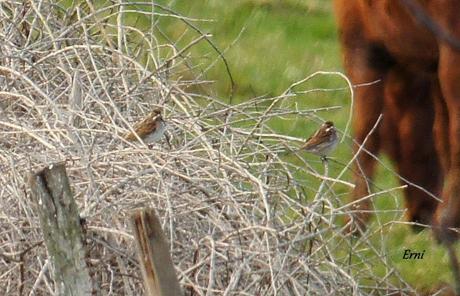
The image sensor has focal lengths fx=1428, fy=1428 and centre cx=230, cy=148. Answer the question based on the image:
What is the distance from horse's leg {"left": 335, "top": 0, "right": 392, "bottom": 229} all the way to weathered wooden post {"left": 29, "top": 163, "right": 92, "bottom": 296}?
2.99m

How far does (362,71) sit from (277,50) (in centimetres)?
364

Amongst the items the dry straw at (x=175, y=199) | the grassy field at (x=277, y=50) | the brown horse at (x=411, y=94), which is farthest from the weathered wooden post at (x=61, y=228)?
the grassy field at (x=277, y=50)

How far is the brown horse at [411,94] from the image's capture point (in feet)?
20.6

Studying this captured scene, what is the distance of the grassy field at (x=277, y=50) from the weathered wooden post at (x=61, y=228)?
13.3ft

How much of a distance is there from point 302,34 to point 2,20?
5.03 m

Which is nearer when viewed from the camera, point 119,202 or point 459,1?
point 119,202

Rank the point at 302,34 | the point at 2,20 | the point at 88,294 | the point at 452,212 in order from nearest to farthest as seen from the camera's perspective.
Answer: the point at 88,294 → the point at 2,20 → the point at 452,212 → the point at 302,34

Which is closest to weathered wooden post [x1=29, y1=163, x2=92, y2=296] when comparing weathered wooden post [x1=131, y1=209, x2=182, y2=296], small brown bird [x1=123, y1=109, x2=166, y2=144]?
weathered wooden post [x1=131, y1=209, x2=182, y2=296]

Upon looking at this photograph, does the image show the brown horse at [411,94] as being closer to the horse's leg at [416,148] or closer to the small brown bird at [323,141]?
the horse's leg at [416,148]

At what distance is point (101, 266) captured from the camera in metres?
4.32

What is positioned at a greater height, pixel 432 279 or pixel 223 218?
pixel 223 218

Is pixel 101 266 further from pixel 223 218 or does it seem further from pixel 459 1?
pixel 459 1

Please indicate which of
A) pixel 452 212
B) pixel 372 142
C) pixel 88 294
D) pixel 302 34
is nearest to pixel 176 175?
pixel 88 294

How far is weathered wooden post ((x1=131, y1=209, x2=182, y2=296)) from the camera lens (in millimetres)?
3197
